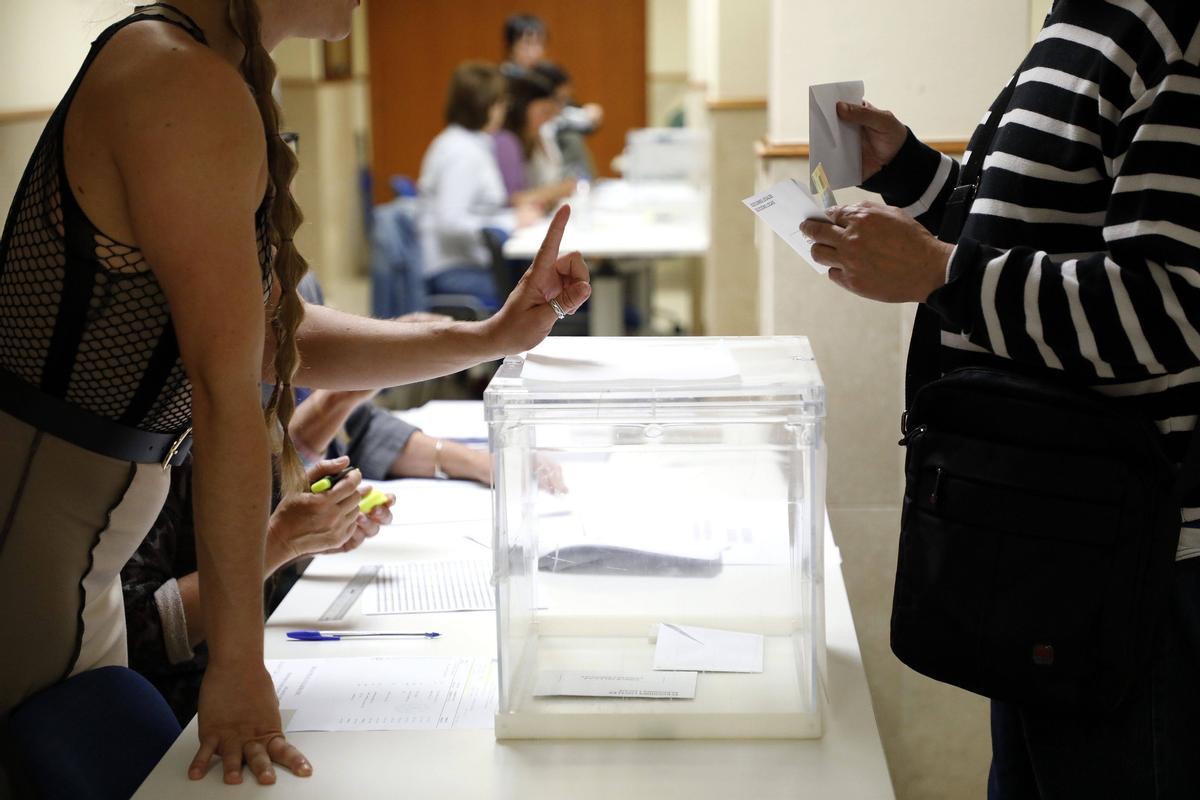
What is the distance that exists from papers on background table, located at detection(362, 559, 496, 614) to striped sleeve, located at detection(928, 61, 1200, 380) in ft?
2.57

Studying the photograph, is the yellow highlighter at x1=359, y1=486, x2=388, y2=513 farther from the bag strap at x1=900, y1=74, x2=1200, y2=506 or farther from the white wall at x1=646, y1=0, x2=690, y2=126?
the white wall at x1=646, y1=0, x2=690, y2=126

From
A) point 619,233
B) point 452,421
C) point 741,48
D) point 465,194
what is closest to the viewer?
point 452,421

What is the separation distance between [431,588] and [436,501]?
454 mm

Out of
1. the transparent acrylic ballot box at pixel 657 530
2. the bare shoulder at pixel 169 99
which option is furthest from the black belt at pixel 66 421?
the transparent acrylic ballot box at pixel 657 530

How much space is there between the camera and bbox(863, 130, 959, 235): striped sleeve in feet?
5.21

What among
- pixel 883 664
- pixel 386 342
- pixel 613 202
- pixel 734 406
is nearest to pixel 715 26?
pixel 613 202

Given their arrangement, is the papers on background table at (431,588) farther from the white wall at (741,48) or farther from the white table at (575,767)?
the white wall at (741,48)

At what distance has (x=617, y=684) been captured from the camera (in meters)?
1.35

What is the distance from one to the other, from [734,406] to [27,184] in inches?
29.8

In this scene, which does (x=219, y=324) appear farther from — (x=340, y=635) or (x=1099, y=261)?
(x=1099, y=261)

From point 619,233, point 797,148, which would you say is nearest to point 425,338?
point 797,148

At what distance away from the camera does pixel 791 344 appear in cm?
152

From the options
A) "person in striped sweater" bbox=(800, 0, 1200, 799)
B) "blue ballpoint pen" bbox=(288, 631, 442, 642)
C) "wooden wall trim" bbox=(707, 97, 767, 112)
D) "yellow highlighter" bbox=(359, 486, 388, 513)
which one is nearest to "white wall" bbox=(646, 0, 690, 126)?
"wooden wall trim" bbox=(707, 97, 767, 112)

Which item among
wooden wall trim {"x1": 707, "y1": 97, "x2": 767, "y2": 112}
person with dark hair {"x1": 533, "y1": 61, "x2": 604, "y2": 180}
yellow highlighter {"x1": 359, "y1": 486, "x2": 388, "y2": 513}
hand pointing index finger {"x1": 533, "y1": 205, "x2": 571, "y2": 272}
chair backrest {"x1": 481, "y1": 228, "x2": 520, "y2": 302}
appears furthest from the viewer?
person with dark hair {"x1": 533, "y1": 61, "x2": 604, "y2": 180}
